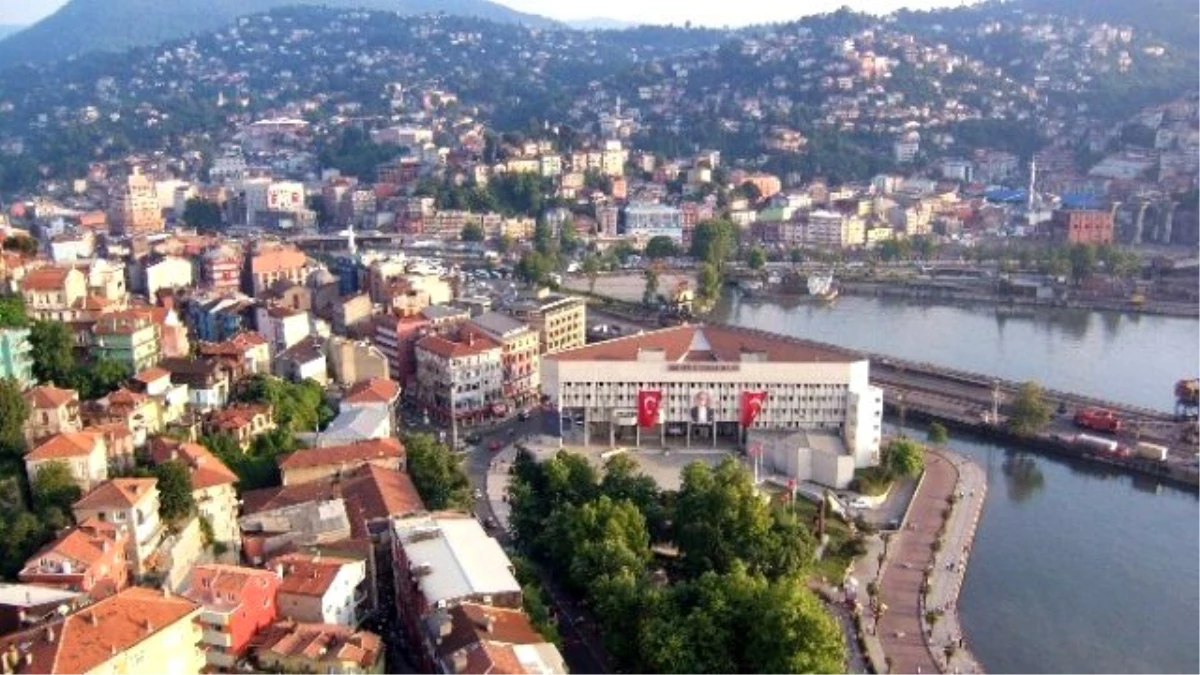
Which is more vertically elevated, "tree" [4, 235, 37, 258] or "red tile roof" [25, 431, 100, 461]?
"tree" [4, 235, 37, 258]

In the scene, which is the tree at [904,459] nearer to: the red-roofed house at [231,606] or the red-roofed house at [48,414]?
the red-roofed house at [231,606]

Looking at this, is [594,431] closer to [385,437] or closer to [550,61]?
[385,437]

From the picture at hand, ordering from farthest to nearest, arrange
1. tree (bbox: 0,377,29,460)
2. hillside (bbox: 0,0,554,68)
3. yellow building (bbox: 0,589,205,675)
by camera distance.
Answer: hillside (bbox: 0,0,554,68) < tree (bbox: 0,377,29,460) < yellow building (bbox: 0,589,205,675)

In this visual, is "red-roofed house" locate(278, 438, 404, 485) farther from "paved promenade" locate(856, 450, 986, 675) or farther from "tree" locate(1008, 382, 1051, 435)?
"tree" locate(1008, 382, 1051, 435)

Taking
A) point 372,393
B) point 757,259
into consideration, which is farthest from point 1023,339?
point 372,393

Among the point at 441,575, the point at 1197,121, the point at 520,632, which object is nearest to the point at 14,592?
the point at 441,575

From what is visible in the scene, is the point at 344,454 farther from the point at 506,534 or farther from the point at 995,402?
the point at 995,402

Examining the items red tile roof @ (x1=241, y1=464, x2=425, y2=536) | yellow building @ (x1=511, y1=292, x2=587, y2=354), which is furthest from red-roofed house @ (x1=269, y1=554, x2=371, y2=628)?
yellow building @ (x1=511, y1=292, x2=587, y2=354)
